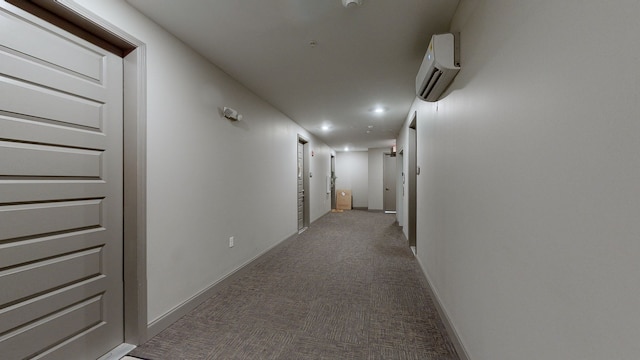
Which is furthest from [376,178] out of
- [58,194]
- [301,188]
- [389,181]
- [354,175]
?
[58,194]

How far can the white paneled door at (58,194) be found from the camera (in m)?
1.29

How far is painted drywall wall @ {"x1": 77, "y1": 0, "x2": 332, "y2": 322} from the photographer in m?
1.94

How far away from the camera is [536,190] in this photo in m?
0.94

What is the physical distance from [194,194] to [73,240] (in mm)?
952

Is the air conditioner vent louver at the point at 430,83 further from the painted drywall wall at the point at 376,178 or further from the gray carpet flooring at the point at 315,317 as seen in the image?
the painted drywall wall at the point at 376,178

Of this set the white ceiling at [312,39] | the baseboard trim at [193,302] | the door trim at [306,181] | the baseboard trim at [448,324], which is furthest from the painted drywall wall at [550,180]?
the door trim at [306,181]

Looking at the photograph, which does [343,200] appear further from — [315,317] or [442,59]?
[442,59]

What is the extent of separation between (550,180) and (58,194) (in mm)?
2515

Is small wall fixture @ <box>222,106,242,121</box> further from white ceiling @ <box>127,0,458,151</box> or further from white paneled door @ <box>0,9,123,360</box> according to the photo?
white paneled door @ <box>0,9,123,360</box>

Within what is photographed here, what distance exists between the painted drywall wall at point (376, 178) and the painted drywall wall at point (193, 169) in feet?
19.8

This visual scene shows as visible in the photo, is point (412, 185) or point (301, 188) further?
point (301, 188)

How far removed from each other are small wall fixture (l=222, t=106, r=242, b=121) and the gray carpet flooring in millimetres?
2023

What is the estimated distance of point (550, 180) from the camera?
865 mm

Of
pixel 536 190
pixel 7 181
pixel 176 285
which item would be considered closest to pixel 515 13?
pixel 536 190
